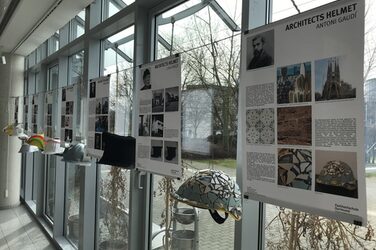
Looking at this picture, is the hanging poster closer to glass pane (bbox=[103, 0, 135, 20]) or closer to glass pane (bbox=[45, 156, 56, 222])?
glass pane (bbox=[45, 156, 56, 222])

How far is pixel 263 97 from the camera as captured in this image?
64.4 inches

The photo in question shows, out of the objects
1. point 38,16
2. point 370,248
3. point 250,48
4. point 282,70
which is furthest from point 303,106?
point 38,16

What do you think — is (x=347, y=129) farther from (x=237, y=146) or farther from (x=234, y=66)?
(x=234, y=66)

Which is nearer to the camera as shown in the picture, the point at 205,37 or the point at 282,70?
the point at 282,70

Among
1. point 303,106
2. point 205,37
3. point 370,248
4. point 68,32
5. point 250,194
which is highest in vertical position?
point 68,32

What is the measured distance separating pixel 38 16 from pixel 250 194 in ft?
14.3

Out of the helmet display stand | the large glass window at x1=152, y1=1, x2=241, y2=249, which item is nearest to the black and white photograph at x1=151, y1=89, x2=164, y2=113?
the large glass window at x1=152, y1=1, x2=241, y2=249

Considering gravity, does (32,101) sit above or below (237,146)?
above

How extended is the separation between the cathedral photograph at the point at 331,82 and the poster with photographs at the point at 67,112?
340 centimetres

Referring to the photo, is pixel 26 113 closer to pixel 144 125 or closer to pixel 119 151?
pixel 119 151

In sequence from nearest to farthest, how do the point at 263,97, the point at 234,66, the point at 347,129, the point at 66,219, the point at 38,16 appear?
the point at 347,129
the point at 263,97
the point at 234,66
the point at 38,16
the point at 66,219

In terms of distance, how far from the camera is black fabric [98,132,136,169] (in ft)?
9.00

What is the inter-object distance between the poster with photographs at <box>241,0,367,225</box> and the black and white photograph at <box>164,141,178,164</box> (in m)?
0.75

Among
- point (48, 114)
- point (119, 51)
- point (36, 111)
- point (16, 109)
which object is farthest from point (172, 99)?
point (16, 109)
